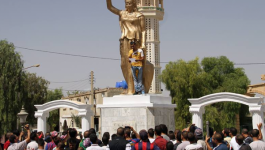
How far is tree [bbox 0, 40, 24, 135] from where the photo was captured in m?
31.5

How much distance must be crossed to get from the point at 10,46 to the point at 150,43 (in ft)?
85.9

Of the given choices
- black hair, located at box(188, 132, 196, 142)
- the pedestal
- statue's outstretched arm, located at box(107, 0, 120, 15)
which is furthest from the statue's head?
black hair, located at box(188, 132, 196, 142)

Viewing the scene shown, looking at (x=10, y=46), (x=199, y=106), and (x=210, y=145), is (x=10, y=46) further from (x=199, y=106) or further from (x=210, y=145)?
(x=210, y=145)

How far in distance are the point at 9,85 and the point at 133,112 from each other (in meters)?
19.4

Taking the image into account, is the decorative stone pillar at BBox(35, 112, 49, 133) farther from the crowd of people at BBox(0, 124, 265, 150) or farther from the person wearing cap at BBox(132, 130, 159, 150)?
the person wearing cap at BBox(132, 130, 159, 150)

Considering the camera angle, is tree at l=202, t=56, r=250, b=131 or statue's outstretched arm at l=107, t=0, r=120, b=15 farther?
tree at l=202, t=56, r=250, b=131

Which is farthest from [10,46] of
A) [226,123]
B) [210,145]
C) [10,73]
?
[210,145]

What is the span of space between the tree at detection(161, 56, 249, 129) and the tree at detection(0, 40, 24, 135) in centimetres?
1195

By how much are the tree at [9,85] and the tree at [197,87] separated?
39.2 ft

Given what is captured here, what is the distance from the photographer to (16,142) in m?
10.0

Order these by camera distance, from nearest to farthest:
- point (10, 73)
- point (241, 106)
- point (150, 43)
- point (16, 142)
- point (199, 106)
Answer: point (16, 142) → point (199, 106) → point (10, 73) → point (241, 106) → point (150, 43)

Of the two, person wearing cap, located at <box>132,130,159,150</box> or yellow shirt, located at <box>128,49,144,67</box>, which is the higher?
yellow shirt, located at <box>128,49,144,67</box>

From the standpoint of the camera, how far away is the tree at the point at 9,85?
103ft

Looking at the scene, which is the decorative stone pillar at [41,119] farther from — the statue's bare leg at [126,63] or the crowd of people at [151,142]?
the crowd of people at [151,142]
